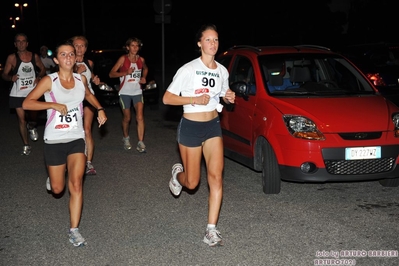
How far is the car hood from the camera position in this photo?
621cm

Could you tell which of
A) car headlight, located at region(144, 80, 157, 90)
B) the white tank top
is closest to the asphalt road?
the white tank top

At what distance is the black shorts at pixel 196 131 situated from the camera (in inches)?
205

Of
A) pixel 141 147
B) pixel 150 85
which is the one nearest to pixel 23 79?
pixel 141 147

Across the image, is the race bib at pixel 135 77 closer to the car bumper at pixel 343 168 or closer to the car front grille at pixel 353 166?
the car bumper at pixel 343 168

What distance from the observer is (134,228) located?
562 centimetres

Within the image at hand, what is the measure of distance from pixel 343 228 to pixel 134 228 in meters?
2.08

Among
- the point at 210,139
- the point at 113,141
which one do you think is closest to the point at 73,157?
the point at 210,139

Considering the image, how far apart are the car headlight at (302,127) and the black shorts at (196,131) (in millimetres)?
1343

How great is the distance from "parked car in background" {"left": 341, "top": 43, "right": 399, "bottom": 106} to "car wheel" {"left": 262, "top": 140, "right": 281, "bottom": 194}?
19.5 feet

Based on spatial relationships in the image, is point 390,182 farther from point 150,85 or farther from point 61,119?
point 150,85

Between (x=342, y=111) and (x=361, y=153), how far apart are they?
1.92 ft

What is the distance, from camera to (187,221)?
5828 millimetres

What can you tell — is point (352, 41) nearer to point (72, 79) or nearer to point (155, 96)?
point (155, 96)

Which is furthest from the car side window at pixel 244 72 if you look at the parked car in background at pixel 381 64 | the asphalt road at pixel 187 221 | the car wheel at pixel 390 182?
the parked car in background at pixel 381 64
